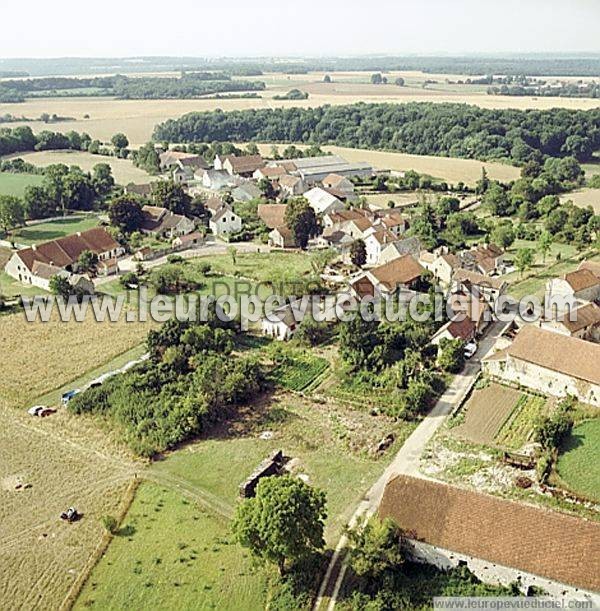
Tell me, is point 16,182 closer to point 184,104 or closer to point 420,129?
point 420,129

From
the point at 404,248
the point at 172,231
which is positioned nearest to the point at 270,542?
the point at 404,248

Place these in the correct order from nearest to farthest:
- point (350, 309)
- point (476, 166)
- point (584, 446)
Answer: point (584, 446) → point (350, 309) → point (476, 166)

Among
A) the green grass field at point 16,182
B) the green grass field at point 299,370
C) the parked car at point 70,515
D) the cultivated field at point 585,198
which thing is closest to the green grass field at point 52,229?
the green grass field at point 16,182

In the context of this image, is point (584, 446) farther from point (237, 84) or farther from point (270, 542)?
point (237, 84)

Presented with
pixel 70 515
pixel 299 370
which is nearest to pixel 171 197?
pixel 299 370

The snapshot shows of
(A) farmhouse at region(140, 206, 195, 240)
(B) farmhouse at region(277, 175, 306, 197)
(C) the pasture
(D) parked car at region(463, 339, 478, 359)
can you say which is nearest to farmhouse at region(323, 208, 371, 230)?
(A) farmhouse at region(140, 206, 195, 240)
